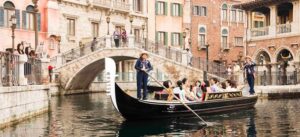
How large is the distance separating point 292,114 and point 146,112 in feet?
17.0

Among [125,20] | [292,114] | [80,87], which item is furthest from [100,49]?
[292,114]

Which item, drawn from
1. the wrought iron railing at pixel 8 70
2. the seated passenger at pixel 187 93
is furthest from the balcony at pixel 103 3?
the wrought iron railing at pixel 8 70

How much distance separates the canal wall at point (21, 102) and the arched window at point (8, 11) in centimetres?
1070

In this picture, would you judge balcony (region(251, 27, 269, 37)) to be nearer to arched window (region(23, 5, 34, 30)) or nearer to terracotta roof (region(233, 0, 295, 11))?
terracotta roof (region(233, 0, 295, 11))

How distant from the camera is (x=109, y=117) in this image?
55.7 feet

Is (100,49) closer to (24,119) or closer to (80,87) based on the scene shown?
(80,87)

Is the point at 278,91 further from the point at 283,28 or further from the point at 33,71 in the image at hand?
the point at 33,71

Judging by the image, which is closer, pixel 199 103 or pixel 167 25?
pixel 199 103

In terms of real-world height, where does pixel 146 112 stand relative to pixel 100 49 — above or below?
below

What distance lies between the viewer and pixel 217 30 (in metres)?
44.6

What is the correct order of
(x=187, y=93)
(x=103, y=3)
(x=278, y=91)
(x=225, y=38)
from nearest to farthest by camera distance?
1. (x=187, y=93)
2. (x=278, y=91)
3. (x=103, y=3)
4. (x=225, y=38)

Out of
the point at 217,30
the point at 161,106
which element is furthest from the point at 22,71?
the point at 217,30

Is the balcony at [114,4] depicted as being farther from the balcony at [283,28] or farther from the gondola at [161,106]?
the gondola at [161,106]

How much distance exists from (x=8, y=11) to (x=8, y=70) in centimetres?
1463
